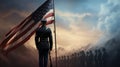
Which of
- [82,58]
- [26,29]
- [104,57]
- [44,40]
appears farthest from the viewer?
[104,57]

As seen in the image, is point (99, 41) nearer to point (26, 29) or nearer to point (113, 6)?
point (113, 6)

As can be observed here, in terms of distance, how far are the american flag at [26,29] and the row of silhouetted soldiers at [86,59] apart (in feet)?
3.08

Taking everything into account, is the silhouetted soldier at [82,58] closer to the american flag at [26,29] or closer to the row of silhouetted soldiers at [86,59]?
the row of silhouetted soldiers at [86,59]

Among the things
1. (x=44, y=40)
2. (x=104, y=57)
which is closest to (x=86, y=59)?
(x=104, y=57)

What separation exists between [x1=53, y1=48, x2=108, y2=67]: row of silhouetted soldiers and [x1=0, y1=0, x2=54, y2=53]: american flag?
0.94 meters

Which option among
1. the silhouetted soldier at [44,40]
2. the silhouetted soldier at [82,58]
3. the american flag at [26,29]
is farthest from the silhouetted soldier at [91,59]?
the silhouetted soldier at [44,40]

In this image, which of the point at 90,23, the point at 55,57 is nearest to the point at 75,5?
the point at 90,23

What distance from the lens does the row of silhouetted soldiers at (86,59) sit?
8.75 meters

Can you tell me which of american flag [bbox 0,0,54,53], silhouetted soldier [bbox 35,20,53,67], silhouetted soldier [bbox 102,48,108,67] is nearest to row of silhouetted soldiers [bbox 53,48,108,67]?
silhouetted soldier [bbox 102,48,108,67]

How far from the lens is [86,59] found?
913 cm

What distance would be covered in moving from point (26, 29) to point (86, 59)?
1786 mm

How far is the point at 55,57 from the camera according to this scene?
28.1 feet

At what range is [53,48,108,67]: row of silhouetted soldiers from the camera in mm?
8754

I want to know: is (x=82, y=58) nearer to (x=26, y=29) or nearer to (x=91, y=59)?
(x=91, y=59)
